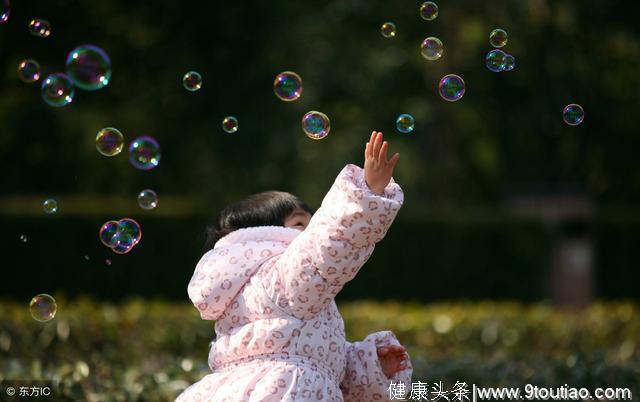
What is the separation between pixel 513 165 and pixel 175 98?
21.5ft

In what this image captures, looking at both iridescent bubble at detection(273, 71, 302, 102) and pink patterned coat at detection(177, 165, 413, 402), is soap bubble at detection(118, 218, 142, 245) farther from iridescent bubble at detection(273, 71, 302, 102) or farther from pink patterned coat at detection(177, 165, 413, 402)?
pink patterned coat at detection(177, 165, 413, 402)

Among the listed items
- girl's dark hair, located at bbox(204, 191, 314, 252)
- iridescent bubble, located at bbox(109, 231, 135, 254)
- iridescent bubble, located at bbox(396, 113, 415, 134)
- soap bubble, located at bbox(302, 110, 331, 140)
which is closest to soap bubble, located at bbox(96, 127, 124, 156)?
iridescent bubble, located at bbox(109, 231, 135, 254)

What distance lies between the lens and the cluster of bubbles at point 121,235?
14.8 ft

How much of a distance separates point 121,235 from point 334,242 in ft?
5.51

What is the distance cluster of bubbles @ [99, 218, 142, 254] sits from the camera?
4504mm

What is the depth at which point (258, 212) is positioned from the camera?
3.58m

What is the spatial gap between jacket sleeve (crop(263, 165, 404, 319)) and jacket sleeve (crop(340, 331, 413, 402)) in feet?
1.42

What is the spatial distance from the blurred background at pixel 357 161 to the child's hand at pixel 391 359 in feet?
11.8

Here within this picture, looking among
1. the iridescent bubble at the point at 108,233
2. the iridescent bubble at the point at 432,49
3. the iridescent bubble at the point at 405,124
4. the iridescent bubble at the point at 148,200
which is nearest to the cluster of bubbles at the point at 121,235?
the iridescent bubble at the point at 108,233

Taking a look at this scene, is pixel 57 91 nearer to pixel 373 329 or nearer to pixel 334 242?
pixel 334 242

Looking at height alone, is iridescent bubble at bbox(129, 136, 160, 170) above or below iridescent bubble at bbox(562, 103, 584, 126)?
below

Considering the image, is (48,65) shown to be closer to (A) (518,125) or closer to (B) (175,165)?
(B) (175,165)

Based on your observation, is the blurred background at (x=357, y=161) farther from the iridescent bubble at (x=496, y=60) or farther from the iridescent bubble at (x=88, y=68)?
the iridescent bubble at (x=496, y=60)

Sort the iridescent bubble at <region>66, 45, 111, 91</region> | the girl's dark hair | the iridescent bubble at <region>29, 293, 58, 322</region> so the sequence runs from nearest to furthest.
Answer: the girl's dark hair < the iridescent bubble at <region>29, 293, 58, 322</region> < the iridescent bubble at <region>66, 45, 111, 91</region>
